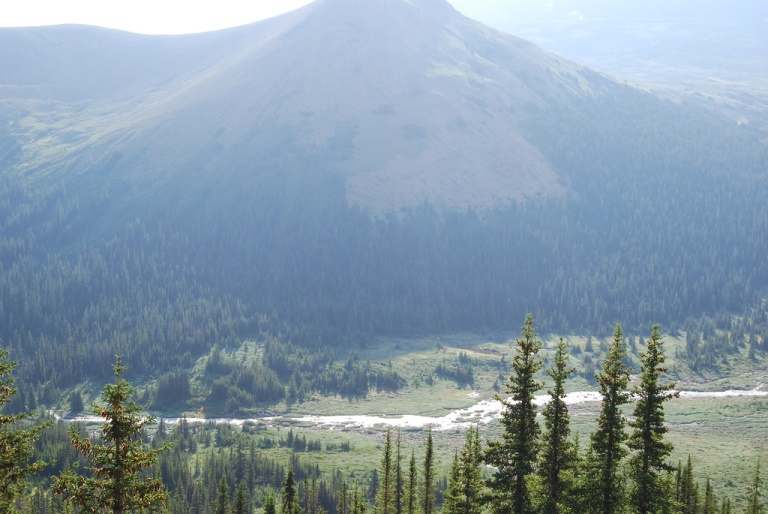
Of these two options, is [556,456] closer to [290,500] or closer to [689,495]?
[290,500]

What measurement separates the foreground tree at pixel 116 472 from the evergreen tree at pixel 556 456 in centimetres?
2011

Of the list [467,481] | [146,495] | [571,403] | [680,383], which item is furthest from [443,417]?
[146,495]

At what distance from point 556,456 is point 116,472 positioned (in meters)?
22.1

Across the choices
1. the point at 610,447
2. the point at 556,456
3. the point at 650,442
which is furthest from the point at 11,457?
the point at 650,442

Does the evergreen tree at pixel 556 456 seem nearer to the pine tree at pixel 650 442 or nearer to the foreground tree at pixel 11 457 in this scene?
the pine tree at pixel 650 442

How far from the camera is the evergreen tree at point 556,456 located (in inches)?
1411

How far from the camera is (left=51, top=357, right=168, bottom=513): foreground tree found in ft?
81.4

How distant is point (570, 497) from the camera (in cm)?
3622

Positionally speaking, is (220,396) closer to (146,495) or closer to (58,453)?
(58,453)

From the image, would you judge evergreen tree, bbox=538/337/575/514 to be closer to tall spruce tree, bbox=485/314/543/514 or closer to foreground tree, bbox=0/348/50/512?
tall spruce tree, bbox=485/314/543/514

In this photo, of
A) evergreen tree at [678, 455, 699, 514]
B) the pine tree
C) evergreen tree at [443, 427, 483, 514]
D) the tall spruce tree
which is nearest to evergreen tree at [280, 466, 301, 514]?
evergreen tree at [443, 427, 483, 514]

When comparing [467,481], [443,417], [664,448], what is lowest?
[443,417]

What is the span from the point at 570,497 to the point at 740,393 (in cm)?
15223

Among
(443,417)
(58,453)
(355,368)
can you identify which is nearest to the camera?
(58,453)
